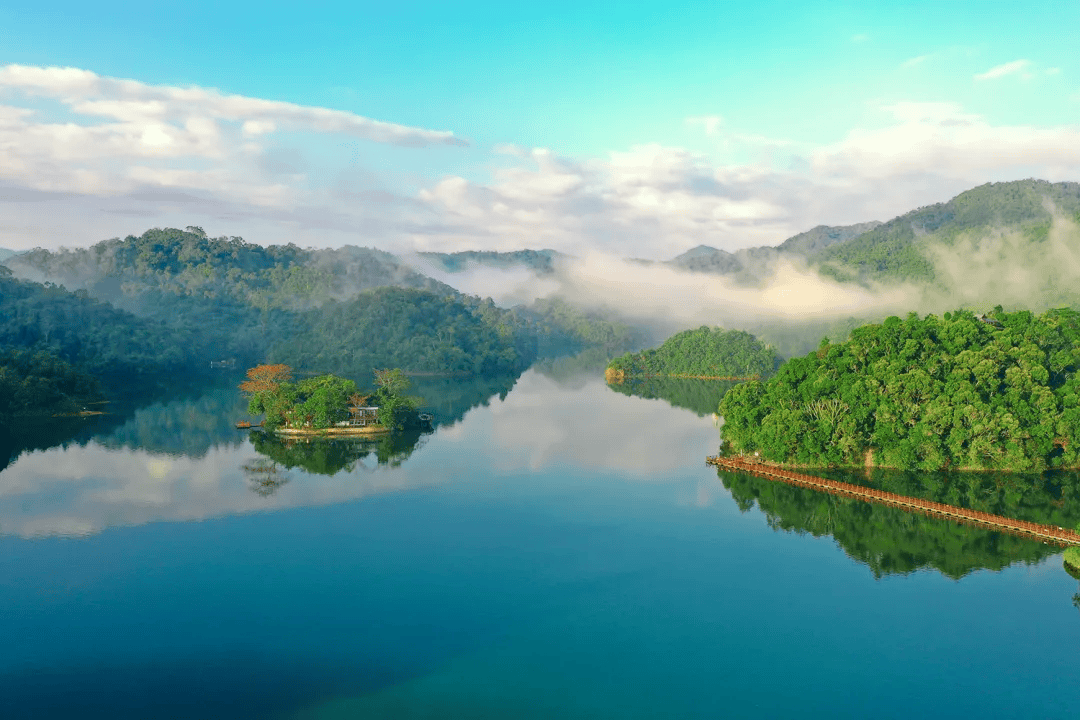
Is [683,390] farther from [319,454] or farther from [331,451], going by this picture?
[319,454]

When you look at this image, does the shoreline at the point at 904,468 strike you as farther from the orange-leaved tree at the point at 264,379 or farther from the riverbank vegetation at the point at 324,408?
the orange-leaved tree at the point at 264,379

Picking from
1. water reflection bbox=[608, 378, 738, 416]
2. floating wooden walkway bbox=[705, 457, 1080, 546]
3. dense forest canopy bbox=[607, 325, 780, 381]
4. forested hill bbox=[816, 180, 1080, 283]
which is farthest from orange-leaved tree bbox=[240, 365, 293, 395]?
forested hill bbox=[816, 180, 1080, 283]

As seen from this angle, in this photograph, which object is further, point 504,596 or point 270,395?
point 270,395

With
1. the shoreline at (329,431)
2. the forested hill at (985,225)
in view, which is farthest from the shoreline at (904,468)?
the forested hill at (985,225)

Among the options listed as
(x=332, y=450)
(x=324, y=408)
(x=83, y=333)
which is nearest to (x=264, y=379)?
(x=324, y=408)

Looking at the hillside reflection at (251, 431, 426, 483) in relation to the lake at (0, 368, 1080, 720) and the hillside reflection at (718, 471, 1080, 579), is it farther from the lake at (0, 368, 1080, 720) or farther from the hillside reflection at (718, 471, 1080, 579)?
the hillside reflection at (718, 471, 1080, 579)

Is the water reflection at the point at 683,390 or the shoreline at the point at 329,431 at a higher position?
the shoreline at the point at 329,431

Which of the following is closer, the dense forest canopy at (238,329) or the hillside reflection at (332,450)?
the hillside reflection at (332,450)
